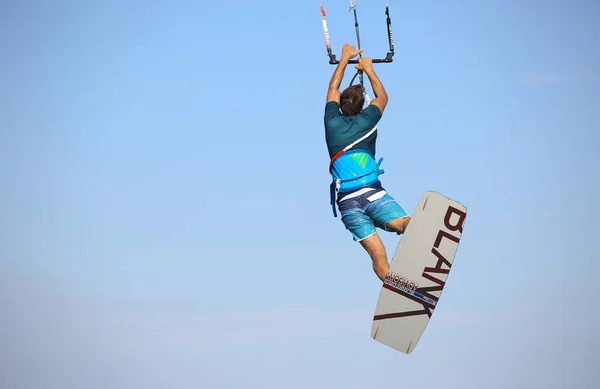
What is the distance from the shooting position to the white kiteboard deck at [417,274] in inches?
1030

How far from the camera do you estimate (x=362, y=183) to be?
1035 inches

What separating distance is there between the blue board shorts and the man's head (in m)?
1.15

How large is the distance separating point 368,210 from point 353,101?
1.56 meters

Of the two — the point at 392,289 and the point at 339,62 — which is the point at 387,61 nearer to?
the point at 339,62

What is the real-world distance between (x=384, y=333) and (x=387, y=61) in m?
3.77

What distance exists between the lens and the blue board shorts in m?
26.3

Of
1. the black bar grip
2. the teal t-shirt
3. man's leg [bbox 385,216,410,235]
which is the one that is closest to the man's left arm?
the black bar grip

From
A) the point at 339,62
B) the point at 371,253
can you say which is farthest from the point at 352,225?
the point at 339,62

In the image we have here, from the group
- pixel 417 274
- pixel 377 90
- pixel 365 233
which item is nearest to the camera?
pixel 417 274

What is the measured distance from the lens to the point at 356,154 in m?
26.3

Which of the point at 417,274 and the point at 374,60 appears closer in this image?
the point at 417,274

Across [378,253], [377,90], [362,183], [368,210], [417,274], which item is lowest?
[417,274]

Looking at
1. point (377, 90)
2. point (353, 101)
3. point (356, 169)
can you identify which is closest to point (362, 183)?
point (356, 169)

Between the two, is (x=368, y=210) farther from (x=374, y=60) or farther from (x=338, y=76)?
(x=374, y=60)
